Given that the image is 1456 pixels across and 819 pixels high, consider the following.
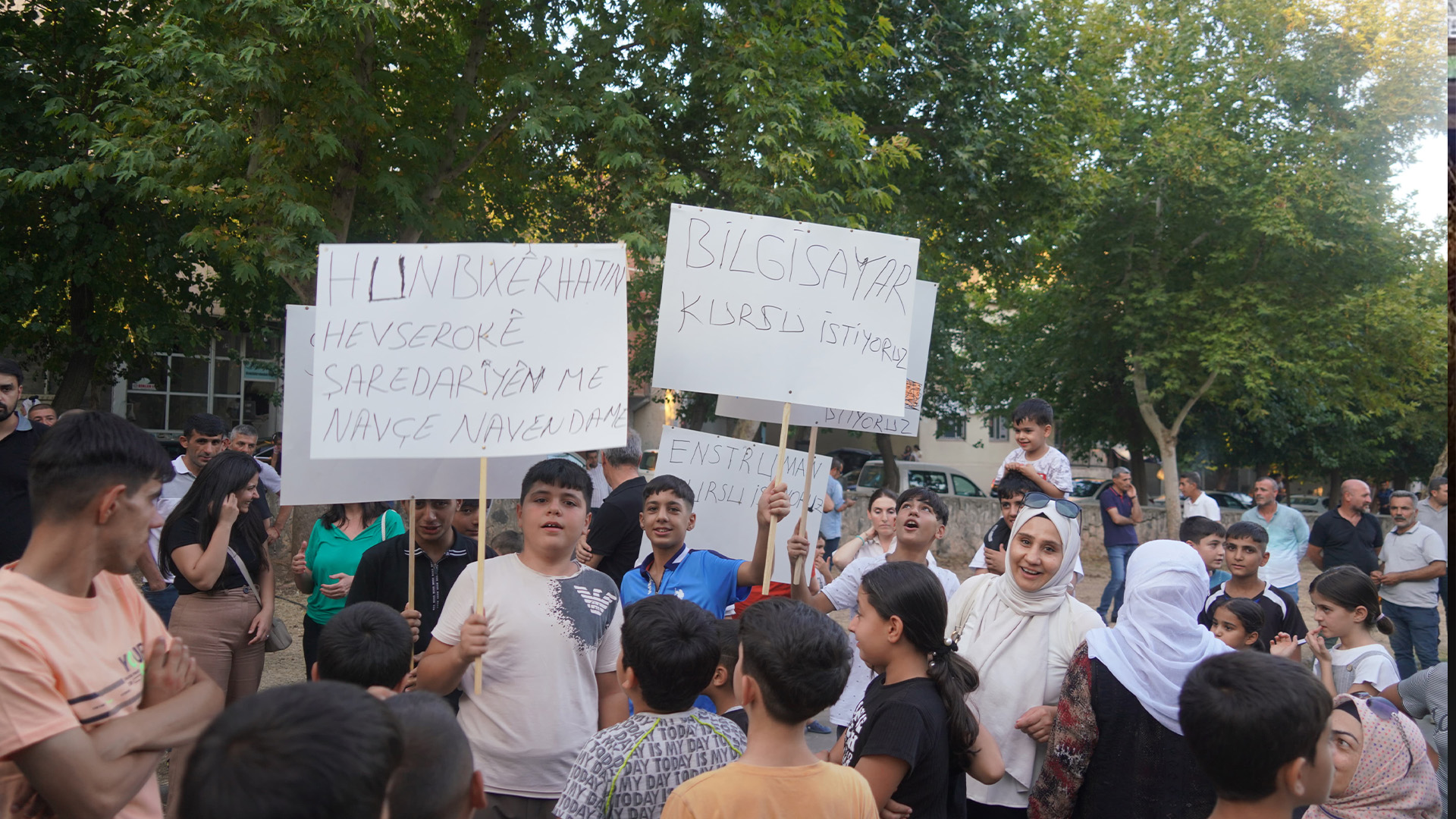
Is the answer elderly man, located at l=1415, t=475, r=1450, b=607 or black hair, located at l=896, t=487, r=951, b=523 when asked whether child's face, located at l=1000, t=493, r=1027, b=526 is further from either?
elderly man, located at l=1415, t=475, r=1450, b=607

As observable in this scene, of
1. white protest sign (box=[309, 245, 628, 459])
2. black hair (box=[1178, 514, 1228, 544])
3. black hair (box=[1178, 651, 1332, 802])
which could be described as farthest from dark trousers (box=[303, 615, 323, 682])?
black hair (box=[1178, 514, 1228, 544])

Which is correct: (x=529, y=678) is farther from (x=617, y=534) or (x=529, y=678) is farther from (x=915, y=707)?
(x=617, y=534)

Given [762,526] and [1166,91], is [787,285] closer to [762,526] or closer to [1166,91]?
[762,526]

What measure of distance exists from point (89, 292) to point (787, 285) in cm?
1337

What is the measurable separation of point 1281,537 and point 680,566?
22.7 feet

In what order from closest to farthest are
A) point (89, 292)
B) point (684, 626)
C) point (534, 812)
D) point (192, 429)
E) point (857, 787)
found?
point (857, 787) → point (684, 626) → point (534, 812) → point (192, 429) → point (89, 292)

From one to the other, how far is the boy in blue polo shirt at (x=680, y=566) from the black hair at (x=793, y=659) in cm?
163

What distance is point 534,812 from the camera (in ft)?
10.1

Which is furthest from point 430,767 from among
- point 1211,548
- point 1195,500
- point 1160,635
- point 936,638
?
point 1195,500

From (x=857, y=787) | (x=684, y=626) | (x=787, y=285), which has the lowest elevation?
(x=857, y=787)

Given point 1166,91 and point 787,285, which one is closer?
point 787,285

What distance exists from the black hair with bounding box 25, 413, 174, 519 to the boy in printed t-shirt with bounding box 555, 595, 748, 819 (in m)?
1.19

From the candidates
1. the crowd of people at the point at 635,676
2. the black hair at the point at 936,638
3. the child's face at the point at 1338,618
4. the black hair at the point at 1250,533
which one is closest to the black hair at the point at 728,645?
the crowd of people at the point at 635,676

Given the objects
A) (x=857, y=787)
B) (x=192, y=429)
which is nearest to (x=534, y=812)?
(x=857, y=787)
